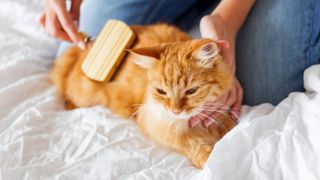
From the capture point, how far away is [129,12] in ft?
4.82

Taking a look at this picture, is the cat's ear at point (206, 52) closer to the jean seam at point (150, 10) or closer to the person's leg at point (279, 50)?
the person's leg at point (279, 50)

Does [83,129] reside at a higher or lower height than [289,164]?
lower

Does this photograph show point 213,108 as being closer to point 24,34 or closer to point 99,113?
point 99,113

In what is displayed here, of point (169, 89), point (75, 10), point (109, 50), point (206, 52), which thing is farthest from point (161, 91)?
point (75, 10)

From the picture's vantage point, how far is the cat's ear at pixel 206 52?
3.08 ft

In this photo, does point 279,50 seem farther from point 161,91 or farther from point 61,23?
point 61,23

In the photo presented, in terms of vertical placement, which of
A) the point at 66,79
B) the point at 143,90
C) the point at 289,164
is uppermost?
the point at 289,164

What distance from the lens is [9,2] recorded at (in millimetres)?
1710

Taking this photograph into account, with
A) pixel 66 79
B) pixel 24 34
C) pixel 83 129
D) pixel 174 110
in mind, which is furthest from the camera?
pixel 24 34

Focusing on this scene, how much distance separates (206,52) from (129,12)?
57 centimetres

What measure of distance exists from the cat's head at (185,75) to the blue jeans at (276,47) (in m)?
0.23

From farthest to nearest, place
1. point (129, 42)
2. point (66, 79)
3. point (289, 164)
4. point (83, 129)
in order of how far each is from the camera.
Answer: point (66, 79) → point (129, 42) → point (83, 129) → point (289, 164)

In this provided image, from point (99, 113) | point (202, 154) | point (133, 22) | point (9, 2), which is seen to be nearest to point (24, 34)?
point (9, 2)

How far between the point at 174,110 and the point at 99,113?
0.31 m
